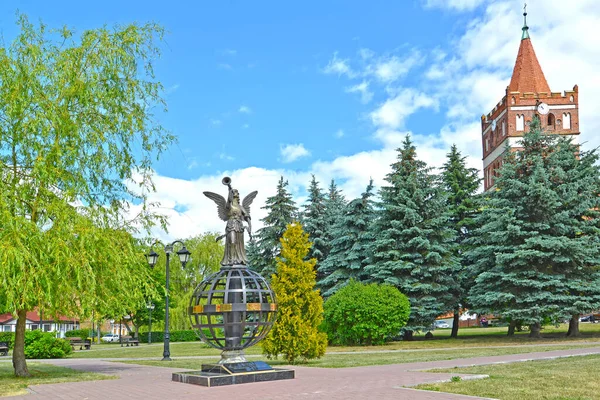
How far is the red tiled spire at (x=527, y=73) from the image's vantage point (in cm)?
Result: 6507

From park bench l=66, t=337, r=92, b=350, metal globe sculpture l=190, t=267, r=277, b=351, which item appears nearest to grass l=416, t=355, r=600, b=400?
metal globe sculpture l=190, t=267, r=277, b=351

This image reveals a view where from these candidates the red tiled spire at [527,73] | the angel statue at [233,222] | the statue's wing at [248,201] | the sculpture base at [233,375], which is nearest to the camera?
the sculpture base at [233,375]

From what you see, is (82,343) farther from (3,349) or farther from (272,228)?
(272,228)

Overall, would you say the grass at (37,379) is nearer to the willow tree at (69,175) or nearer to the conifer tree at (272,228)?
the willow tree at (69,175)

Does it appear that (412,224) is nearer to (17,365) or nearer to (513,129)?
(17,365)

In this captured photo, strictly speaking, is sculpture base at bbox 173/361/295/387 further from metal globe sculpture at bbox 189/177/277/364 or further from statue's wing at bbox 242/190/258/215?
statue's wing at bbox 242/190/258/215

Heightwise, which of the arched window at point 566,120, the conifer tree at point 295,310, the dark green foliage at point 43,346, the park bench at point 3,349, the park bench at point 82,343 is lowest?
the park bench at point 82,343

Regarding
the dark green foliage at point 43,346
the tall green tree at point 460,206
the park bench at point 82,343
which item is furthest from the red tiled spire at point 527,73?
the dark green foliage at point 43,346

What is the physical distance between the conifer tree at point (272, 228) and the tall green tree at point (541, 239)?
41.8ft

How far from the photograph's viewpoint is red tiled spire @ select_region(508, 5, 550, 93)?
213 feet

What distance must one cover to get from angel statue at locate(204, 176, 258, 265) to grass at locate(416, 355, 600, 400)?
17.2 ft

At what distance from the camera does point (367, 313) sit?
2917 centimetres

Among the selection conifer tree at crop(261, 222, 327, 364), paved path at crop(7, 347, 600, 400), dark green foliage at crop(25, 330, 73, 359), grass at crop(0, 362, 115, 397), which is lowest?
dark green foliage at crop(25, 330, 73, 359)

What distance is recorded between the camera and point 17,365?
52.2 ft
